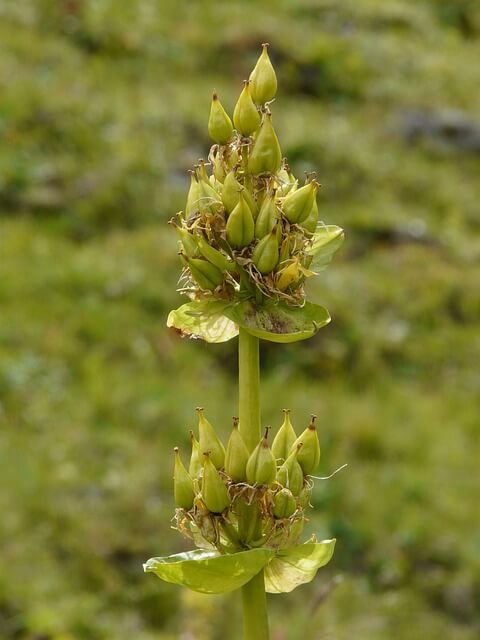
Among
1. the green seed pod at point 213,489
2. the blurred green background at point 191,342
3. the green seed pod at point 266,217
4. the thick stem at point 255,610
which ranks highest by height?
the green seed pod at point 266,217

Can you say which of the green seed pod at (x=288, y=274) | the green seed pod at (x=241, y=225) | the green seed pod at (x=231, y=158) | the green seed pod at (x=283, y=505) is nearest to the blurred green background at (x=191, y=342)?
the green seed pod at (x=283, y=505)

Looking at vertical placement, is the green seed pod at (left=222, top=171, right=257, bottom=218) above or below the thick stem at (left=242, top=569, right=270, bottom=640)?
above

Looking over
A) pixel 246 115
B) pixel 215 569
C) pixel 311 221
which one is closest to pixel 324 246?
pixel 311 221

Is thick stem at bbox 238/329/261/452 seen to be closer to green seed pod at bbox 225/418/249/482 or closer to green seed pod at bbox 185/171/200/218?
green seed pod at bbox 225/418/249/482

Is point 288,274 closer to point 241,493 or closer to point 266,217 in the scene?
point 266,217

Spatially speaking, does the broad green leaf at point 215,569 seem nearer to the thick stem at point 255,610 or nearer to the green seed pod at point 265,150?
the thick stem at point 255,610

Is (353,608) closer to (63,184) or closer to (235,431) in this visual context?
(235,431)

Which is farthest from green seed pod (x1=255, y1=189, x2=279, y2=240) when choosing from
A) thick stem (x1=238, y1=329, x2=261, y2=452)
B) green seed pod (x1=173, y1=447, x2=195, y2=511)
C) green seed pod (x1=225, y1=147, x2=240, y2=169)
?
green seed pod (x1=173, y1=447, x2=195, y2=511)
